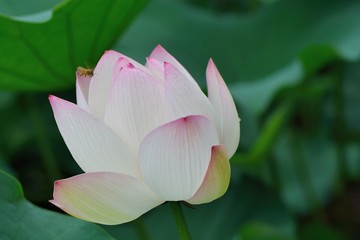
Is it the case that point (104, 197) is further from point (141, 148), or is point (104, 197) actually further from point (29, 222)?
point (29, 222)

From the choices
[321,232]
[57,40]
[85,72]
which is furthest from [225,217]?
[85,72]

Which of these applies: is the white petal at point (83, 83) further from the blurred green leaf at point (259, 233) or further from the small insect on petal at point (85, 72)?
the blurred green leaf at point (259, 233)

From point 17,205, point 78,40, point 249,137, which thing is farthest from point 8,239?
point 249,137

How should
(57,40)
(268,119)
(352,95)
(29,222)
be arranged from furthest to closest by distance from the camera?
(352,95)
(268,119)
(57,40)
(29,222)

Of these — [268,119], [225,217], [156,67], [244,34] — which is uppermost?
[156,67]

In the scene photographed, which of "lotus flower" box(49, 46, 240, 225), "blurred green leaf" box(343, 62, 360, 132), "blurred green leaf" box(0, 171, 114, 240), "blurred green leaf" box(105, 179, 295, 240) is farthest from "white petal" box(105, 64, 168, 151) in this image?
"blurred green leaf" box(343, 62, 360, 132)

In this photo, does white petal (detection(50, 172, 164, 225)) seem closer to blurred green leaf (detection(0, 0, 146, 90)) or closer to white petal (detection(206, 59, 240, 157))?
white petal (detection(206, 59, 240, 157))

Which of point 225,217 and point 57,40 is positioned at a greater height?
point 57,40

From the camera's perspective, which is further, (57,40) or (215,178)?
(57,40)
